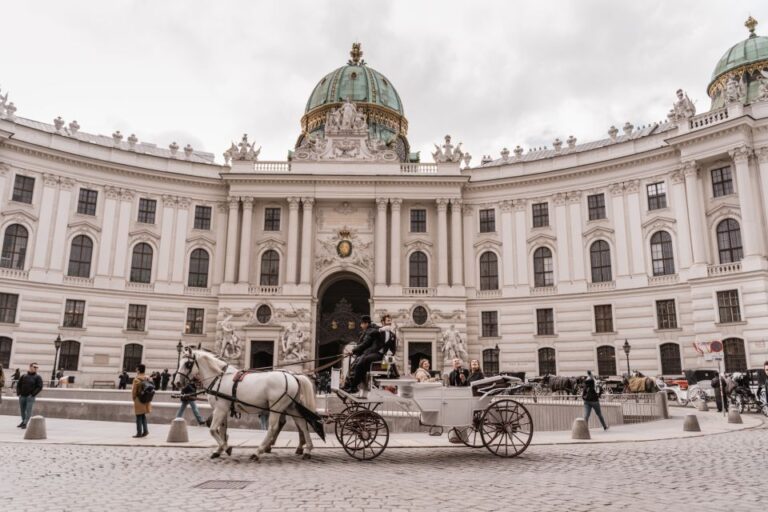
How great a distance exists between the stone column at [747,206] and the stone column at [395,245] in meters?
22.3

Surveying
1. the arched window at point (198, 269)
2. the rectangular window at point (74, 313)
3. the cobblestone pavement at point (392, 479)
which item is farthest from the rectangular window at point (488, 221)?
the cobblestone pavement at point (392, 479)

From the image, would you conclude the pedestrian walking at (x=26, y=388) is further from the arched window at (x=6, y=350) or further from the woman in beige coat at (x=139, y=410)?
the arched window at (x=6, y=350)

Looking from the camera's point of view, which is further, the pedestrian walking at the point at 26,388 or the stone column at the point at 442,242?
the stone column at the point at 442,242

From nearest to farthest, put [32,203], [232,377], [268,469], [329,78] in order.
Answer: [268,469]
[232,377]
[32,203]
[329,78]

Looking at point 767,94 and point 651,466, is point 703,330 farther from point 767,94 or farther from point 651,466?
point 651,466

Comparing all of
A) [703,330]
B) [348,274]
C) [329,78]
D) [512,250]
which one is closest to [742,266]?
[703,330]

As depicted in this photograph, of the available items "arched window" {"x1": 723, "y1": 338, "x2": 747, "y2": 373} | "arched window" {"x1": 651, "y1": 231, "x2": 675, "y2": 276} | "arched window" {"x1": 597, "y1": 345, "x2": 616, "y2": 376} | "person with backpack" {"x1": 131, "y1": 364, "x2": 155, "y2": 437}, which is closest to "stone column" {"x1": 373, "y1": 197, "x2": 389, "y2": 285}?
"arched window" {"x1": 597, "y1": 345, "x2": 616, "y2": 376}

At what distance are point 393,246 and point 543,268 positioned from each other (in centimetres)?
1137

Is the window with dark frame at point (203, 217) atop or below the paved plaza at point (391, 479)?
atop

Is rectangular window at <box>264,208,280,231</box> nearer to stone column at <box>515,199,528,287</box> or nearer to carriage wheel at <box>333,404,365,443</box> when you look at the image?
stone column at <box>515,199,528,287</box>

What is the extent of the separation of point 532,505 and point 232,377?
703 centimetres

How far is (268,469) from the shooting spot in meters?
10.0

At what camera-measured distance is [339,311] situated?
42.2 m

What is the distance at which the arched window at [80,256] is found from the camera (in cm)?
3917
